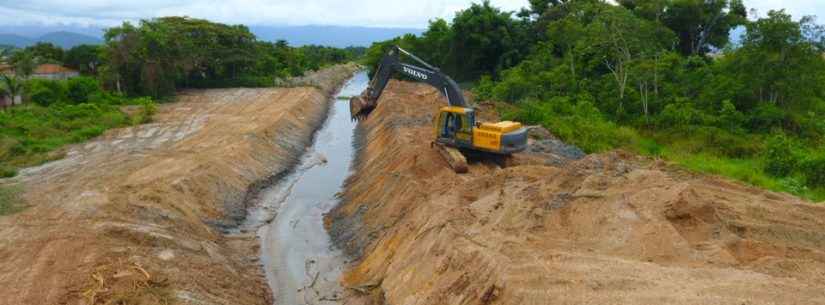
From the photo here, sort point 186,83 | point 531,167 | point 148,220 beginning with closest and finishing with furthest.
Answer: point 148,220
point 531,167
point 186,83

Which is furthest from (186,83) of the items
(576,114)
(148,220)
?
(148,220)

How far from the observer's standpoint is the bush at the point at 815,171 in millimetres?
17797

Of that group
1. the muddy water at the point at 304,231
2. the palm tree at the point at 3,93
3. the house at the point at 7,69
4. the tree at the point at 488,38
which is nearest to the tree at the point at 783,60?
the muddy water at the point at 304,231

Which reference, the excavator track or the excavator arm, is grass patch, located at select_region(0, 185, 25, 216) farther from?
the excavator track

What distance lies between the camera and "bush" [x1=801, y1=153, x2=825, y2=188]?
17797 millimetres

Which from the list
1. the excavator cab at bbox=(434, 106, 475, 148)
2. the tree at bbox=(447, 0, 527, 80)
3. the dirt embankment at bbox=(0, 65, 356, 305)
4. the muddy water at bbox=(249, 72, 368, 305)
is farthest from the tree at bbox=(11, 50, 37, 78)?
the tree at bbox=(447, 0, 527, 80)

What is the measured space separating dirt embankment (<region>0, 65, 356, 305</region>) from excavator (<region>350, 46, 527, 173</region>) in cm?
550

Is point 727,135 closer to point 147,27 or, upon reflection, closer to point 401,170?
point 401,170

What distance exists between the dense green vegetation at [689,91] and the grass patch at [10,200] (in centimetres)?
1852

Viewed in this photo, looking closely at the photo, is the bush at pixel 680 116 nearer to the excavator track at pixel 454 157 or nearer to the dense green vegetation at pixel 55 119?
the excavator track at pixel 454 157

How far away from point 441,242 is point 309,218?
7637 millimetres

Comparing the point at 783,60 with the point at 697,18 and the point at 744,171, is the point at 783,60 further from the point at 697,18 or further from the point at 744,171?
the point at 697,18

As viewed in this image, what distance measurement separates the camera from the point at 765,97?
86.8 ft

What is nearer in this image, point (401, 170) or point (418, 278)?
point (418, 278)
